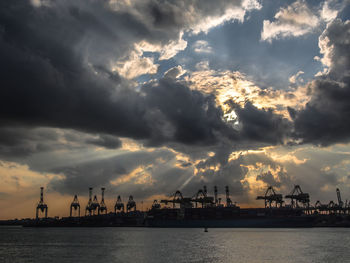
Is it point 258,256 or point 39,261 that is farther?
point 258,256

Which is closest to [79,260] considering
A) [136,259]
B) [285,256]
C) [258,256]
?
[136,259]

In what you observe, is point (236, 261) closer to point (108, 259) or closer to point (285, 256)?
point (285, 256)

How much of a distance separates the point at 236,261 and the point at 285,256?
11189mm

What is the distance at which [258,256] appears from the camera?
191 ft

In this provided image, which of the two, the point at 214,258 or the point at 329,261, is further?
the point at 214,258

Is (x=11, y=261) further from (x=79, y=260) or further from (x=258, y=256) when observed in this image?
(x=258, y=256)

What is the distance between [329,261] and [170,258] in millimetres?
25449

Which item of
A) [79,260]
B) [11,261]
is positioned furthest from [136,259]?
[11,261]

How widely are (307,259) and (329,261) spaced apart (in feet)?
11.5

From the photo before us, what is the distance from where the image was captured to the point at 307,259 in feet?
178

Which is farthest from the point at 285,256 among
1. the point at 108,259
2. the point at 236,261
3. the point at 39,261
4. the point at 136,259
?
the point at 39,261

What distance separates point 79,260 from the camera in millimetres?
54156

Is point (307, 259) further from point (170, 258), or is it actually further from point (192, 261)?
point (170, 258)

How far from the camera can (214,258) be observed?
56500 millimetres
